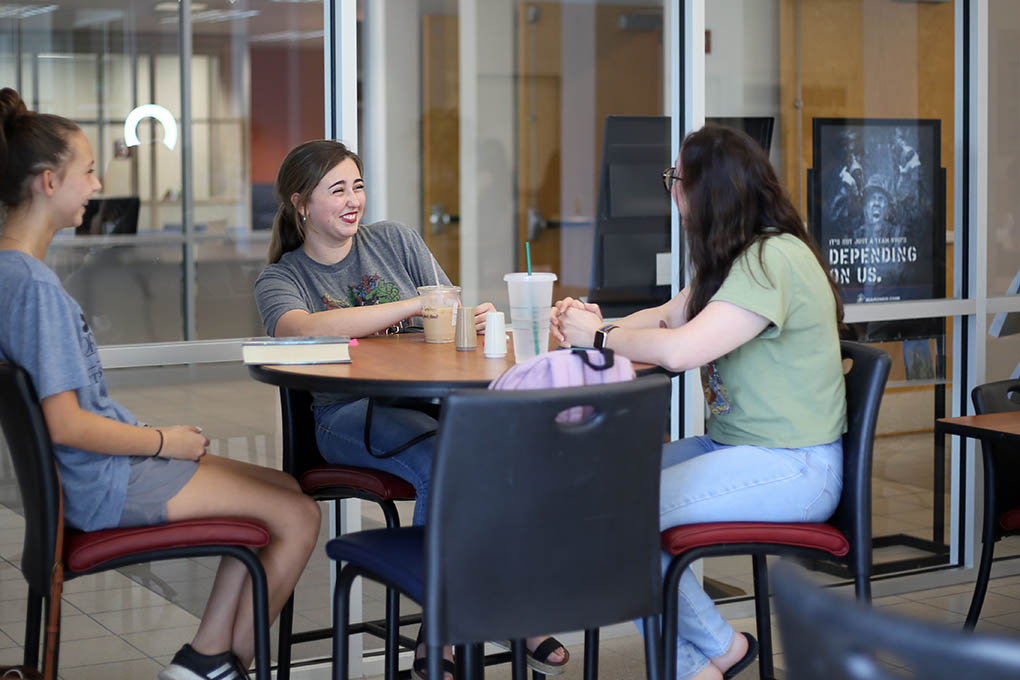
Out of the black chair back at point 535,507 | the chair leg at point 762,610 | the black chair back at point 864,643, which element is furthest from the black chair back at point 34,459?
the black chair back at point 864,643

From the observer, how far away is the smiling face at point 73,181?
2176 millimetres

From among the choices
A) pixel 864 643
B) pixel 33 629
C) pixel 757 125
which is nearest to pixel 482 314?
pixel 33 629

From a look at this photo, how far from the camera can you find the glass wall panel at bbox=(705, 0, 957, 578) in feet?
12.0

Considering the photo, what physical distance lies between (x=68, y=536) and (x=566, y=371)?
93cm

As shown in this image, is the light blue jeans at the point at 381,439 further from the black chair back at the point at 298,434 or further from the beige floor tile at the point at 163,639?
the beige floor tile at the point at 163,639

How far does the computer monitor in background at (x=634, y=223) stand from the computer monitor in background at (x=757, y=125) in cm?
21

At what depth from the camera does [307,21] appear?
3.27 meters

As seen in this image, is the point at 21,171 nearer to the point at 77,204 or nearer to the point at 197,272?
the point at 77,204

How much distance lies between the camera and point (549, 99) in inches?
187

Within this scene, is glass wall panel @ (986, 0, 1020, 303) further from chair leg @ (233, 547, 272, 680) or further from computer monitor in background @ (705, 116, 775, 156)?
chair leg @ (233, 547, 272, 680)

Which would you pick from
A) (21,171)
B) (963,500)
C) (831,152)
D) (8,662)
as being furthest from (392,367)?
(963,500)

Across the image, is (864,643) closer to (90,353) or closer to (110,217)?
(90,353)

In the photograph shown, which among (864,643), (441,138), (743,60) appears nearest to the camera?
(864,643)

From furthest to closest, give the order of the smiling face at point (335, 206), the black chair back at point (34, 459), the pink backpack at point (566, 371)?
the smiling face at point (335, 206) < the black chair back at point (34, 459) < the pink backpack at point (566, 371)
